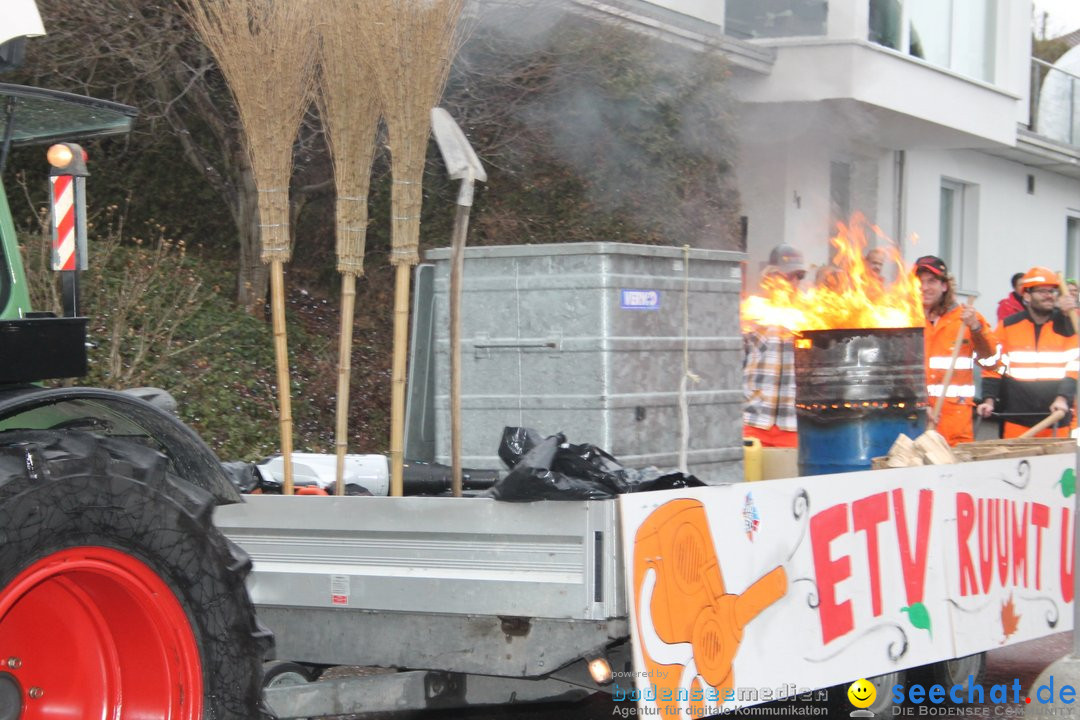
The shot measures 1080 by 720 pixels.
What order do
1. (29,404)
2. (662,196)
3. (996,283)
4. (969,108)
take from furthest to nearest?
A: (996,283)
(969,108)
(662,196)
(29,404)

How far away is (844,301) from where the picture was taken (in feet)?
22.7

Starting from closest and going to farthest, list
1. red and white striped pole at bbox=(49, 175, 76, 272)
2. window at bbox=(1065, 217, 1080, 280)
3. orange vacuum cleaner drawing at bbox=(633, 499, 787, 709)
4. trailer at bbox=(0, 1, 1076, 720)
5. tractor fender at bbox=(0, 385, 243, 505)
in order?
trailer at bbox=(0, 1, 1076, 720)
tractor fender at bbox=(0, 385, 243, 505)
red and white striped pole at bbox=(49, 175, 76, 272)
orange vacuum cleaner drawing at bbox=(633, 499, 787, 709)
window at bbox=(1065, 217, 1080, 280)

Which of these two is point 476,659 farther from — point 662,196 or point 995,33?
point 995,33

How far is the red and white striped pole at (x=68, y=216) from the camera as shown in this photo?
370cm

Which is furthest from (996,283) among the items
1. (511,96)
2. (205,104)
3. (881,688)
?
(881,688)

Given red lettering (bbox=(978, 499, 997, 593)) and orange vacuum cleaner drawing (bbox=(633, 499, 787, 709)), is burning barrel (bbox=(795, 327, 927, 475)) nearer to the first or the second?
red lettering (bbox=(978, 499, 997, 593))

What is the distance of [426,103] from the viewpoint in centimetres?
484

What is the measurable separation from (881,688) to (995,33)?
13.7m

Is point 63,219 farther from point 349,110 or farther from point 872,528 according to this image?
point 872,528

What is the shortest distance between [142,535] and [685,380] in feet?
9.22

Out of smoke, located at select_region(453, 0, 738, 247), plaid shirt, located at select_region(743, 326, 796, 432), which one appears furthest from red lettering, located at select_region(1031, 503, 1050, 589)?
smoke, located at select_region(453, 0, 738, 247)

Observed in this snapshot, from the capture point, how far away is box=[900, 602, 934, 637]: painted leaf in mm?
5418

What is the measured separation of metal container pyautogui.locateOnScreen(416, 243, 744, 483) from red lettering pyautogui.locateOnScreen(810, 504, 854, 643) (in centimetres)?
93

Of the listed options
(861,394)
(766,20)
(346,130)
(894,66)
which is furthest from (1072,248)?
(346,130)
